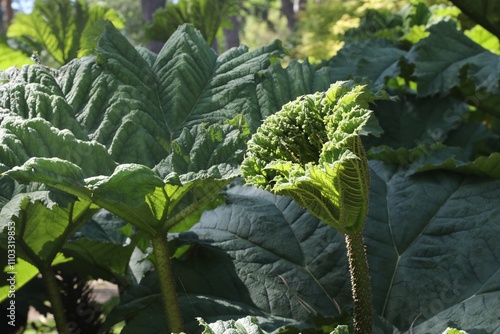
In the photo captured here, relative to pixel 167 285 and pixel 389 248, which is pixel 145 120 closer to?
pixel 167 285

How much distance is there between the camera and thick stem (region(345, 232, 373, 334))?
1.21 metres

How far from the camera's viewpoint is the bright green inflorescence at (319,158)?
109cm

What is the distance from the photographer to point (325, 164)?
106 centimetres

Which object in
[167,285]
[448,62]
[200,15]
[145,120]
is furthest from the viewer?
[200,15]

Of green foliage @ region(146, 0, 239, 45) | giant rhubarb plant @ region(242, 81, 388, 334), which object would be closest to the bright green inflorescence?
giant rhubarb plant @ region(242, 81, 388, 334)

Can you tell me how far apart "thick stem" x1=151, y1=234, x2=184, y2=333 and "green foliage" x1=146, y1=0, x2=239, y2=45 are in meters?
1.54

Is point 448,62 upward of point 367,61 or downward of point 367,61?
downward

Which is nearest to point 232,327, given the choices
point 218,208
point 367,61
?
point 218,208

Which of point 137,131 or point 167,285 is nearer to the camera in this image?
point 167,285

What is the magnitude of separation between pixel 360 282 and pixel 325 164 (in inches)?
11.1

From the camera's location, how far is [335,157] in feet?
3.54

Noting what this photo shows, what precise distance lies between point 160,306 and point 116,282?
1.64 feet

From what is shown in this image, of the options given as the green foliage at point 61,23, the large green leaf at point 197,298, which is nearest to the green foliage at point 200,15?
the green foliage at point 61,23

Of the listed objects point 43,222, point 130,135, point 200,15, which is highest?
point 200,15
